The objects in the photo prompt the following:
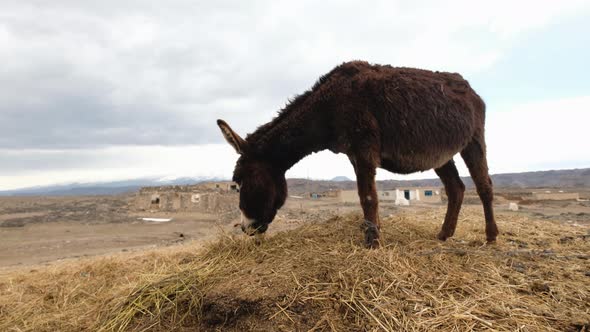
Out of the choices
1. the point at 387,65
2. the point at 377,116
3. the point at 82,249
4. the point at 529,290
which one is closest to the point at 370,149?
the point at 377,116

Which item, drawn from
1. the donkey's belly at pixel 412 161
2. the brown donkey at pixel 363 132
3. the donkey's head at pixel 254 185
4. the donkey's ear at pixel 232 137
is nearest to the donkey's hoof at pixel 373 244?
the brown donkey at pixel 363 132

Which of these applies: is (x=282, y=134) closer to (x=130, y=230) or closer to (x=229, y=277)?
(x=229, y=277)

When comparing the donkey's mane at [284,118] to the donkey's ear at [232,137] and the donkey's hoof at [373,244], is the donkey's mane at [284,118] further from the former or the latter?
the donkey's hoof at [373,244]

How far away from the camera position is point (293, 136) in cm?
456

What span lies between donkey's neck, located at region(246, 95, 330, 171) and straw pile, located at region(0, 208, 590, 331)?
3.57 ft

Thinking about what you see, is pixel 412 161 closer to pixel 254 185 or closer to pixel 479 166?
pixel 479 166

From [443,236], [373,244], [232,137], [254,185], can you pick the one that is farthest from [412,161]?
[232,137]

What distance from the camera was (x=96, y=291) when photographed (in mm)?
5090

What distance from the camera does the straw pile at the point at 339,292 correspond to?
2572 millimetres

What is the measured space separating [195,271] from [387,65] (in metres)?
3.83

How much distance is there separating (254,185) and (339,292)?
205 centimetres

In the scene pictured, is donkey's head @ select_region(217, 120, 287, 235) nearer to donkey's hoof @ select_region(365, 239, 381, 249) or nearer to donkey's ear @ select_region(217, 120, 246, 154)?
donkey's ear @ select_region(217, 120, 246, 154)

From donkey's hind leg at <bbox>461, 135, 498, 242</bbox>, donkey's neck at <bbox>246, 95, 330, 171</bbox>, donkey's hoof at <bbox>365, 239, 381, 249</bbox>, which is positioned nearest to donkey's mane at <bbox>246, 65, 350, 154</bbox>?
donkey's neck at <bbox>246, 95, 330, 171</bbox>

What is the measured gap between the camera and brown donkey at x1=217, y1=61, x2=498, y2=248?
13.6 feet
